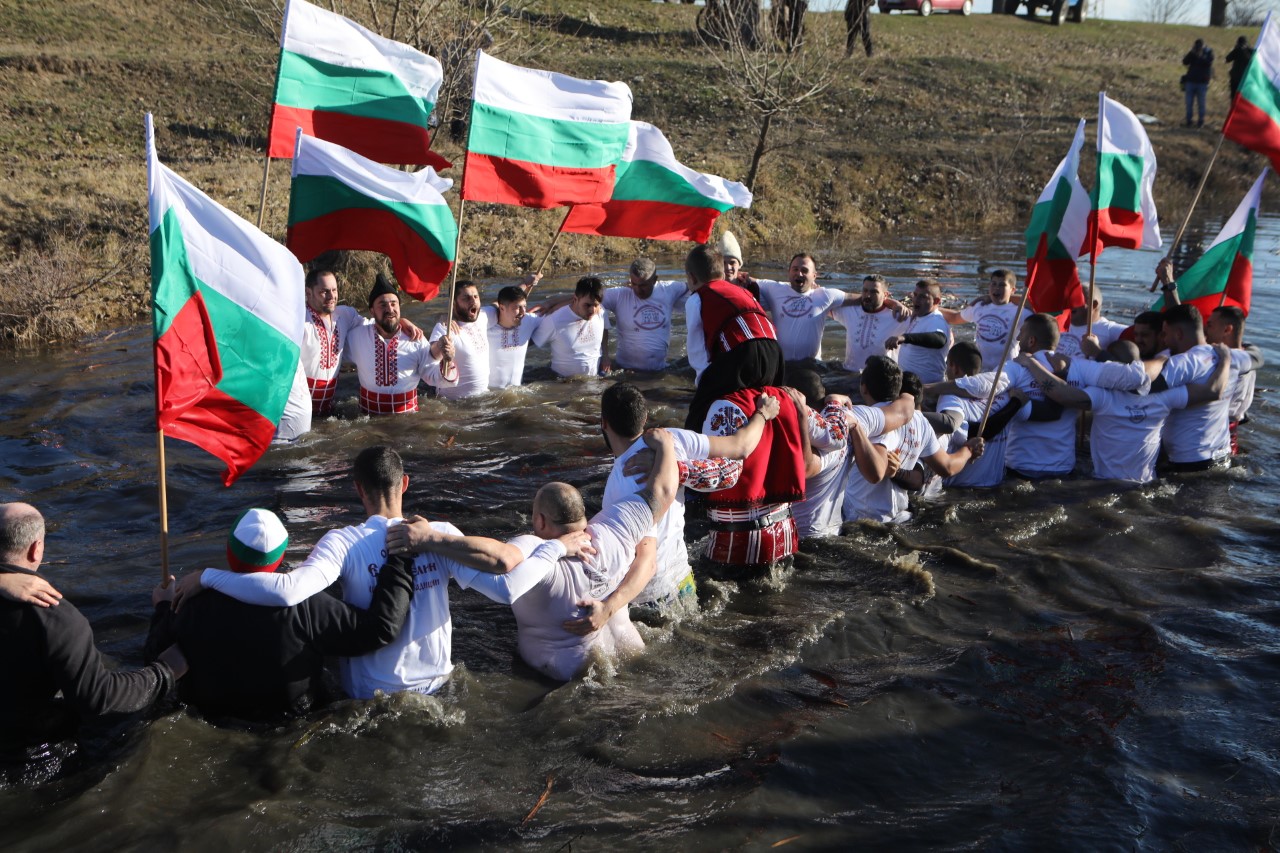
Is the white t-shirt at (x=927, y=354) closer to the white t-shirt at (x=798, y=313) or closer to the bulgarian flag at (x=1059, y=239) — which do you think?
the white t-shirt at (x=798, y=313)

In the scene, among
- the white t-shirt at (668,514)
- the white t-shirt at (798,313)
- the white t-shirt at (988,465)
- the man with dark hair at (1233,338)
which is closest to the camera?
the white t-shirt at (668,514)

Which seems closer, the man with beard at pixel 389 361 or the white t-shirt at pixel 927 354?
the man with beard at pixel 389 361

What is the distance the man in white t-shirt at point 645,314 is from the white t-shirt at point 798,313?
3.54 feet

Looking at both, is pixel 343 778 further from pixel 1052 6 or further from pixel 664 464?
pixel 1052 6

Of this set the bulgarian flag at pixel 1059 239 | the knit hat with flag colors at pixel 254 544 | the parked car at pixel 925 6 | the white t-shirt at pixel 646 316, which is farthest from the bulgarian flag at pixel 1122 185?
the parked car at pixel 925 6

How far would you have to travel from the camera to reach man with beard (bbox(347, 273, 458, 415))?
11.2 metres

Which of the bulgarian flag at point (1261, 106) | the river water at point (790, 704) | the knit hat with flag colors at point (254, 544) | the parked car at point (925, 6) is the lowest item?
the river water at point (790, 704)

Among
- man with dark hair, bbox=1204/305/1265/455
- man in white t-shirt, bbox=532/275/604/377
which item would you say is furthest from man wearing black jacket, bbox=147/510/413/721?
man with dark hair, bbox=1204/305/1265/455

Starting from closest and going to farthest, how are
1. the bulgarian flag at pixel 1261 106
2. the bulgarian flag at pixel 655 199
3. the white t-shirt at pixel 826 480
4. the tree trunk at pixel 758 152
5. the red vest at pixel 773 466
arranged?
the red vest at pixel 773 466 < the white t-shirt at pixel 826 480 < the bulgarian flag at pixel 1261 106 < the bulgarian flag at pixel 655 199 < the tree trunk at pixel 758 152

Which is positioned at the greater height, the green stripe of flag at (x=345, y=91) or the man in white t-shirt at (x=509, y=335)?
the green stripe of flag at (x=345, y=91)

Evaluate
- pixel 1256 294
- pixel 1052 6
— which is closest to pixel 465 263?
pixel 1256 294

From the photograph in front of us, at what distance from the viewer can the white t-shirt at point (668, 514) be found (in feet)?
20.8

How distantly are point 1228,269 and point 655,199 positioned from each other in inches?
244

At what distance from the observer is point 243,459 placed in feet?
20.7
